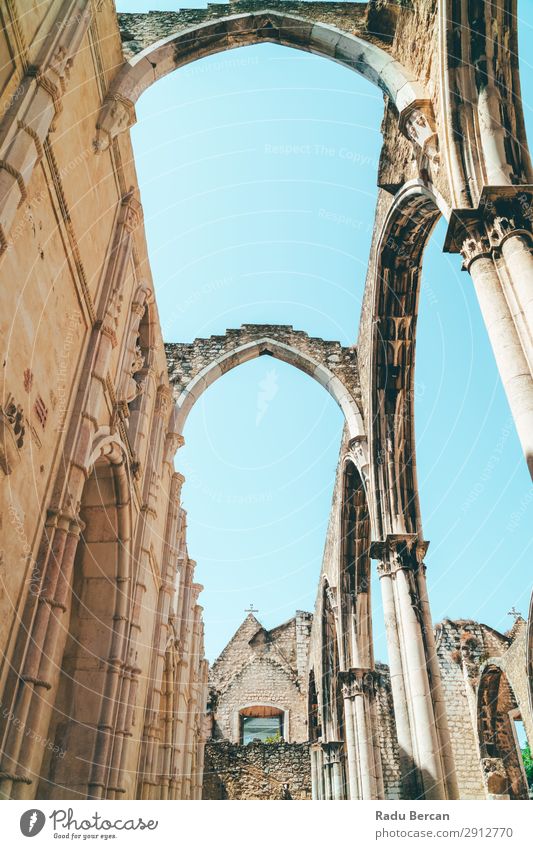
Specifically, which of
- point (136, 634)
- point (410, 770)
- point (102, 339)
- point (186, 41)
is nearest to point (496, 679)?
point (410, 770)

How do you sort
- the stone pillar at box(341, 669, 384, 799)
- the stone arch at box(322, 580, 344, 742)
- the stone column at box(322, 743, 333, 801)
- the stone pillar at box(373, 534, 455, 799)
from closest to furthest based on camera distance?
the stone pillar at box(373, 534, 455, 799), the stone pillar at box(341, 669, 384, 799), the stone column at box(322, 743, 333, 801), the stone arch at box(322, 580, 344, 742)

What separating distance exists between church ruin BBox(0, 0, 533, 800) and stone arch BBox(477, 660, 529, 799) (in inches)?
113

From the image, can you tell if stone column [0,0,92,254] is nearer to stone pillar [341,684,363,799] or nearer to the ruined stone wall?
stone pillar [341,684,363,799]

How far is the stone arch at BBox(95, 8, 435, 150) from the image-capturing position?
272 inches

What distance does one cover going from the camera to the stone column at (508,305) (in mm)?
4543

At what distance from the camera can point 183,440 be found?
11008 mm

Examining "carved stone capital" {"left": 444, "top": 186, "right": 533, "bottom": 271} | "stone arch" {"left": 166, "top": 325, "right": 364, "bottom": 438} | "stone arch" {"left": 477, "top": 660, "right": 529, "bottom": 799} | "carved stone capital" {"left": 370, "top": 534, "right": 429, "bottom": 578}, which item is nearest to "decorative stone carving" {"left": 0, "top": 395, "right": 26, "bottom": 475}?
"carved stone capital" {"left": 444, "top": 186, "right": 533, "bottom": 271}

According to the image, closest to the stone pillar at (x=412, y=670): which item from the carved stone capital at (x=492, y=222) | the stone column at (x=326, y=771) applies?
the carved stone capital at (x=492, y=222)

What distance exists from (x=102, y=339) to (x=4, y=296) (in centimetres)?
219

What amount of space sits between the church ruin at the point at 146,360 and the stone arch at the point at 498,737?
286cm

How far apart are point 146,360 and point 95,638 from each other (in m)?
4.04

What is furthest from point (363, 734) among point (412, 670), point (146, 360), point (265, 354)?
point (146, 360)

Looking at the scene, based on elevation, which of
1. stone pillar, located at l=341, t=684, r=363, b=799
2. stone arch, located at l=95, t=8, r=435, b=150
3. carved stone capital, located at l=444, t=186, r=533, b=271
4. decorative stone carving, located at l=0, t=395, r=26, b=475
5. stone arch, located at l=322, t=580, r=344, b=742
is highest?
stone arch, located at l=95, t=8, r=435, b=150

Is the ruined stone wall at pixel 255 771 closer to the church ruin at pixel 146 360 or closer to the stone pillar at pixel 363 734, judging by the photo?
the church ruin at pixel 146 360
